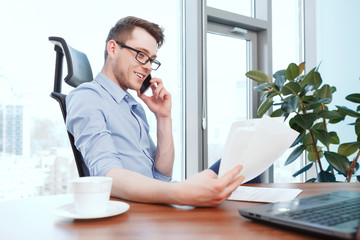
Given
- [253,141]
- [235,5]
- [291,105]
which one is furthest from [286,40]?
[253,141]

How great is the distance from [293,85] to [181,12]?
37.9 inches

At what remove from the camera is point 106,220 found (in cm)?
59

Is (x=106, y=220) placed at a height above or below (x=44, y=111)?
below

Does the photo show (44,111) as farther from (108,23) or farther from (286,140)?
(286,140)

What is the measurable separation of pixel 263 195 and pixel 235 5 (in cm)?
217

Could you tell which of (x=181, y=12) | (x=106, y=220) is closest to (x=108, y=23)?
(x=181, y=12)

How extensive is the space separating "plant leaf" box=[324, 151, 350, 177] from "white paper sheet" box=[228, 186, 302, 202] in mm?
1429

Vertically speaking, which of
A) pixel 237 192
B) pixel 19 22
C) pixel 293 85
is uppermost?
pixel 19 22

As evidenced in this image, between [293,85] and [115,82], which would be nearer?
[115,82]

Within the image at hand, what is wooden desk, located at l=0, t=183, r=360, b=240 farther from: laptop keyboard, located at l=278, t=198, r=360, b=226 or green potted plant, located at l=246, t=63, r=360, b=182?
green potted plant, located at l=246, t=63, r=360, b=182

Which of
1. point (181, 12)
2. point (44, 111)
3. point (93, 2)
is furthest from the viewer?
point (181, 12)

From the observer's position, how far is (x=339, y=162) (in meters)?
2.12

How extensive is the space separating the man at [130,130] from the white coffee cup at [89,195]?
0.15m

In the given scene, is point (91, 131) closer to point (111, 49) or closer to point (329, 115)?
point (111, 49)
